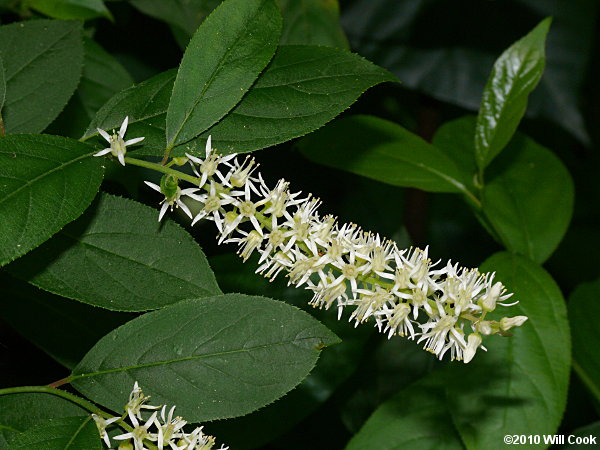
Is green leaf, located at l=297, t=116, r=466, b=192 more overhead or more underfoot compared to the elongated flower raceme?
more underfoot

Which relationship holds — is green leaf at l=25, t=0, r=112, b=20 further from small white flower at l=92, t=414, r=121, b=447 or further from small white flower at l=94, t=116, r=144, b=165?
small white flower at l=92, t=414, r=121, b=447

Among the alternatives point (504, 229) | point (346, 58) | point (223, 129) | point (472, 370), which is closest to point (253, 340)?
point (223, 129)

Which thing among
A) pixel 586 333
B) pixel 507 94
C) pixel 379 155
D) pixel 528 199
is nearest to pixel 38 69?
pixel 379 155

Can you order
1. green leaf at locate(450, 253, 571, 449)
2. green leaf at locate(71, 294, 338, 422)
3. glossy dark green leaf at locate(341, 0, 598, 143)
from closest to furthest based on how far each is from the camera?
1. green leaf at locate(71, 294, 338, 422)
2. green leaf at locate(450, 253, 571, 449)
3. glossy dark green leaf at locate(341, 0, 598, 143)

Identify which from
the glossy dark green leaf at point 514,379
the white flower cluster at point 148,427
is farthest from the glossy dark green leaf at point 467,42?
the white flower cluster at point 148,427

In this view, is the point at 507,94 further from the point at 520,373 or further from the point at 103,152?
the point at 103,152

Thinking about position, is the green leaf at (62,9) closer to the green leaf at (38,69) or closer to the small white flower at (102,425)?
the green leaf at (38,69)

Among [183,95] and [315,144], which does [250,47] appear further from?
[315,144]

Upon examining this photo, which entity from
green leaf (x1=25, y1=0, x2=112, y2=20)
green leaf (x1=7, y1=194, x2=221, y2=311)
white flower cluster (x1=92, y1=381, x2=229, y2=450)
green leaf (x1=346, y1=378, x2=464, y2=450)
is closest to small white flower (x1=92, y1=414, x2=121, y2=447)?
white flower cluster (x1=92, y1=381, x2=229, y2=450)
